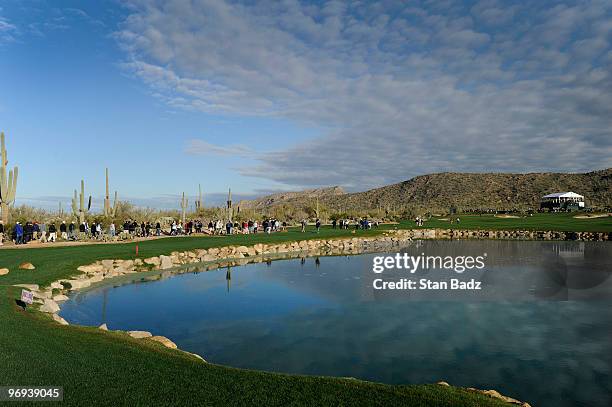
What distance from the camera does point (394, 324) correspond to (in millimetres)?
12391

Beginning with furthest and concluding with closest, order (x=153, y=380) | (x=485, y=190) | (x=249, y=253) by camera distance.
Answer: (x=485, y=190), (x=249, y=253), (x=153, y=380)

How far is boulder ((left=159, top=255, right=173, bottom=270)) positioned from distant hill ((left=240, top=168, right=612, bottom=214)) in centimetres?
6856

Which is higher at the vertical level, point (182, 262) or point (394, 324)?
point (182, 262)

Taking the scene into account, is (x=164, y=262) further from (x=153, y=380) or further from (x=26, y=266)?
(x=153, y=380)

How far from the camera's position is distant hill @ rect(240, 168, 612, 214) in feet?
327

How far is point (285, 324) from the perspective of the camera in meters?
12.5

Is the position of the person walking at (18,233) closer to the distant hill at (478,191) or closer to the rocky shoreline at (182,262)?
the rocky shoreline at (182,262)

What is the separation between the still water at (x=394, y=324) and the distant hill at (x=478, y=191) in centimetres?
7326

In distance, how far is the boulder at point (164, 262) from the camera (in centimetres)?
2303

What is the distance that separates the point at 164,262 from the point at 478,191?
342 feet

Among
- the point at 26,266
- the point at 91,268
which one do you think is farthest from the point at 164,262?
the point at 26,266

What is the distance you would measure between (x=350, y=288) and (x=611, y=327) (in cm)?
900

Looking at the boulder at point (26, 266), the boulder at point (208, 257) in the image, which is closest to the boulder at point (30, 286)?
the boulder at point (26, 266)

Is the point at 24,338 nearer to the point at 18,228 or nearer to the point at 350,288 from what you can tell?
the point at 350,288
